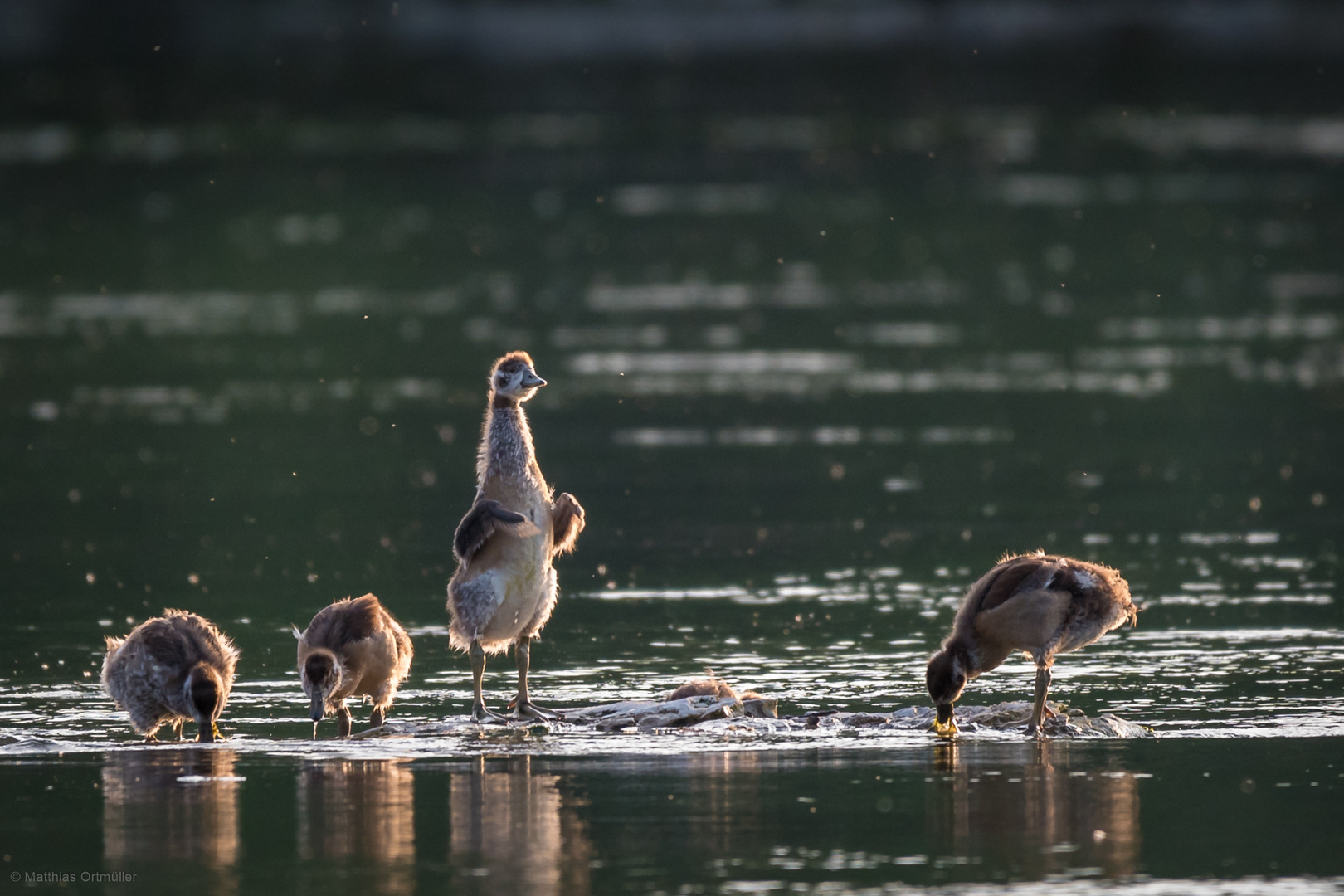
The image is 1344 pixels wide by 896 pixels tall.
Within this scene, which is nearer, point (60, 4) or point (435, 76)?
point (435, 76)

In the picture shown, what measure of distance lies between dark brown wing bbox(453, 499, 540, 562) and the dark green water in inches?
32.3

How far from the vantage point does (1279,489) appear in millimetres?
16578

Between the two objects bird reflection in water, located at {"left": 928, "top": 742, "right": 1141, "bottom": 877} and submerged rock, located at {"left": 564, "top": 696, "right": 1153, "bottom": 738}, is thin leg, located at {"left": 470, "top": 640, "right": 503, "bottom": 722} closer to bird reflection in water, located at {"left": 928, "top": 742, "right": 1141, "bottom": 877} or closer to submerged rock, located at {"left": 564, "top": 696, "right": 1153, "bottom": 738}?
submerged rock, located at {"left": 564, "top": 696, "right": 1153, "bottom": 738}

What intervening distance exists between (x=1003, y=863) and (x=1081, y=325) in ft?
57.2

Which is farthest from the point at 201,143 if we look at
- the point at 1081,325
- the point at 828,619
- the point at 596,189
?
the point at 828,619

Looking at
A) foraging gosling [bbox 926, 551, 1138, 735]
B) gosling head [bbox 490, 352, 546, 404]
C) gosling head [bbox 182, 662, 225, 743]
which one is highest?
gosling head [bbox 490, 352, 546, 404]

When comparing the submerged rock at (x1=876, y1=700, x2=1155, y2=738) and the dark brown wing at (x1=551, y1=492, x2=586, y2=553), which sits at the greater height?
the dark brown wing at (x1=551, y1=492, x2=586, y2=553)

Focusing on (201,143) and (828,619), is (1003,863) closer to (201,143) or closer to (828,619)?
(828,619)

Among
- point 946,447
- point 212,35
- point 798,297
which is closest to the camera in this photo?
point 946,447

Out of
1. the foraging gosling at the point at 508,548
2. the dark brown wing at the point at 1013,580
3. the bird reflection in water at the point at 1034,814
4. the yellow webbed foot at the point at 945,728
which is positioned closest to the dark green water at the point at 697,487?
the bird reflection in water at the point at 1034,814

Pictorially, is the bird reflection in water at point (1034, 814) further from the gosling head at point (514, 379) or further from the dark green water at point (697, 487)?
the gosling head at point (514, 379)

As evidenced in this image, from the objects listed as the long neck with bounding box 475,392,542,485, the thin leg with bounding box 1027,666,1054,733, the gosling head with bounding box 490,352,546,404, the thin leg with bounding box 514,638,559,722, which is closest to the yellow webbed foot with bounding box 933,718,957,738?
the thin leg with bounding box 1027,666,1054,733

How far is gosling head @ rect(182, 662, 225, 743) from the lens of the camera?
1027cm

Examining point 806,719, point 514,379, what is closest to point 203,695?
point 514,379
